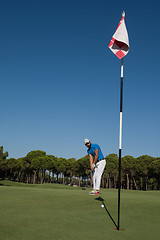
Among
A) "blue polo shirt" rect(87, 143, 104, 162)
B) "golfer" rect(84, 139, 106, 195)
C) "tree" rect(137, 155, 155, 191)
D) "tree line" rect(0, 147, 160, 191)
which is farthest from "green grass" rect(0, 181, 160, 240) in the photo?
"tree" rect(137, 155, 155, 191)

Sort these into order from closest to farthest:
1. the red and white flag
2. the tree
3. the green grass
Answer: the green grass < the red and white flag < the tree

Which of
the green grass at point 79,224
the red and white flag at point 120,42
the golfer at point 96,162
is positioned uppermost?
the red and white flag at point 120,42

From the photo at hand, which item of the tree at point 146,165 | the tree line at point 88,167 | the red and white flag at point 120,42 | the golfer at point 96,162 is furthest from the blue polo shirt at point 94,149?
the tree at point 146,165

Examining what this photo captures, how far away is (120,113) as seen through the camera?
22.6 feet

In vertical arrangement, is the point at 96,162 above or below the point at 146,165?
below

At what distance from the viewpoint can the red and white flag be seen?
749 centimetres

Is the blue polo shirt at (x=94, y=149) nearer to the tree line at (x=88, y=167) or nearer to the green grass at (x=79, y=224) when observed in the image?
the green grass at (x=79, y=224)

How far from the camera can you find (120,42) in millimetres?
7633

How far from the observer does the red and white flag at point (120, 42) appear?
749 centimetres

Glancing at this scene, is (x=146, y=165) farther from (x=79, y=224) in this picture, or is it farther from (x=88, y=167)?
(x=79, y=224)

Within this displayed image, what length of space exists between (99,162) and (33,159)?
6811 centimetres

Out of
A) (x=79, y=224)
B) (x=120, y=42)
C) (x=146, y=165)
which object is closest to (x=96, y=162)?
(x=79, y=224)

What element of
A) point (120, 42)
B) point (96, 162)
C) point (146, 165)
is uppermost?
point (120, 42)

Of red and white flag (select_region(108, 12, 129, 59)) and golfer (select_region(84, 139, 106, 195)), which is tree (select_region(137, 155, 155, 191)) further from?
red and white flag (select_region(108, 12, 129, 59))
